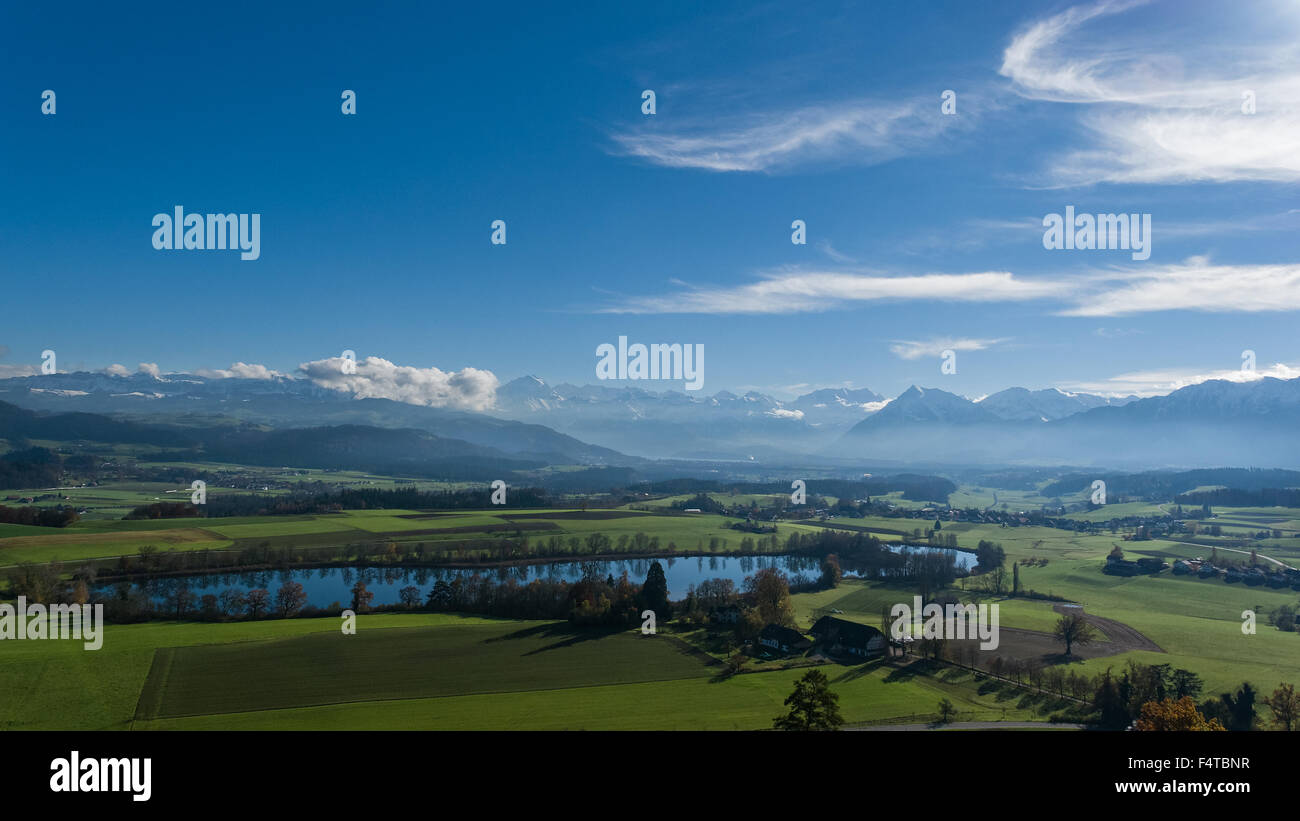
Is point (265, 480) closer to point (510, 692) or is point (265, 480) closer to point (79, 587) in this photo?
point (79, 587)

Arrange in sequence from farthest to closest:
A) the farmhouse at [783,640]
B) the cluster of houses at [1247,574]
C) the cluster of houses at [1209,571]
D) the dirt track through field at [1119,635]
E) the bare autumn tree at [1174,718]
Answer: the cluster of houses at [1209,571], the cluster of houses at [1247,574], the dirt track through field at [1119,635], the farmhouse at [783,640], the bare autumn tree at [1174,718]

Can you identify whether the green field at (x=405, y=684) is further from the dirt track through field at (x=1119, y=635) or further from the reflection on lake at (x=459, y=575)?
the dirt track through field at (x=1119, y=635)

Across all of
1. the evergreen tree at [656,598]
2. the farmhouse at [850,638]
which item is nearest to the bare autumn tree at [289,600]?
the evergreen tree at [656,598]

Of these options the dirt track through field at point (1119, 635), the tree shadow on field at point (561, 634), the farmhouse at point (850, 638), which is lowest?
the dirt track through field at point (1119, 635)

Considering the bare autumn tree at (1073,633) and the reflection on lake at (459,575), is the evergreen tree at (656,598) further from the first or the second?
the bare autumn tree at (1073,633)

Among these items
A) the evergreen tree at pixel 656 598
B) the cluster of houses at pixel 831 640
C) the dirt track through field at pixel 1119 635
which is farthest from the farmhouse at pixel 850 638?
the dirt track through field at pixel 1119 635

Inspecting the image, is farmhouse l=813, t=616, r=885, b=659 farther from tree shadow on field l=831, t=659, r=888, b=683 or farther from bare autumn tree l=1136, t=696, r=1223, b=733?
bare autumn tree l=1136, t=696, r=1223, b=733

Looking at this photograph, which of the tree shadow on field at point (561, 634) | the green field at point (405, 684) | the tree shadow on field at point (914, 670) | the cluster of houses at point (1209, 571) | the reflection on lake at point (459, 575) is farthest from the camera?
the cluster of houses at point (1209, 571)

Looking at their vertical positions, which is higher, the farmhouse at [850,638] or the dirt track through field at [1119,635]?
the farmhouse at [850,638]

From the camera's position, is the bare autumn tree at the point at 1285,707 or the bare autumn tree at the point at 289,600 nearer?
the bare autumn tree at the point at 1285,707

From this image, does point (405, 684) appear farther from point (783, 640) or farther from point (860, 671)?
point (860, 671)
